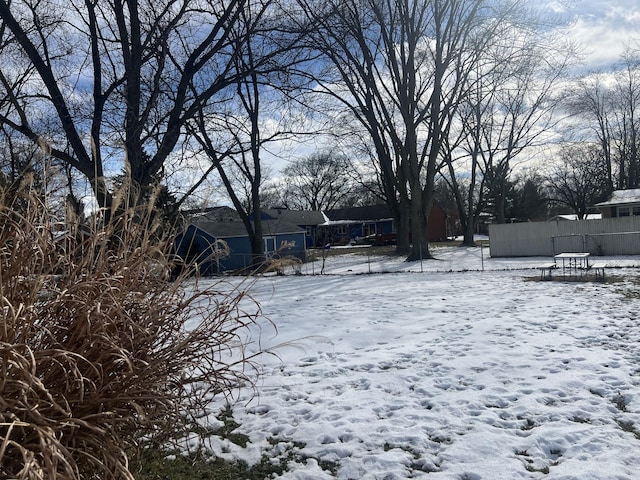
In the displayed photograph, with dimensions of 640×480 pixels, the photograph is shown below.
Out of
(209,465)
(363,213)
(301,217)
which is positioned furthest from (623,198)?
(209,465)

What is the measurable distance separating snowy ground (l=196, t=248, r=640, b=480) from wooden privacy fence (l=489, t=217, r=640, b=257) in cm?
1463

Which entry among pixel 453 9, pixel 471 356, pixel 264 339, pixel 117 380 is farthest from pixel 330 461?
pixel 453 9

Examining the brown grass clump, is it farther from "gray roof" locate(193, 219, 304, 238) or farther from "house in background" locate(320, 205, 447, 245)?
"house in background" locate(320, 205, 447, 245)

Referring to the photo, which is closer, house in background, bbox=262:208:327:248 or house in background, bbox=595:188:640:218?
house in background, bbox=595:188:640:218

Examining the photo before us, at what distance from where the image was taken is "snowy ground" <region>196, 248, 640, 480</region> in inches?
135

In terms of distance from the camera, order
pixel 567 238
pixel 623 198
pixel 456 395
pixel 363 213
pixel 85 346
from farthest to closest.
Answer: pixel 363 213 → pixel 623 198 → pixel 567 238 → pixel 456 395 → pixel 85 346

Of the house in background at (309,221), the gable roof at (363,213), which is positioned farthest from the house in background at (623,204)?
the gable roof at (363,213)

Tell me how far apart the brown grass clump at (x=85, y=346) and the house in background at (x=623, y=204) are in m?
39.4

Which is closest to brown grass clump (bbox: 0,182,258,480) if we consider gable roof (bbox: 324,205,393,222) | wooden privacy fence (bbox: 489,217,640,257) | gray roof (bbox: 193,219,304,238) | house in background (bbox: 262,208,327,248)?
wooden privacy fence (bbox: 489,217,640,257)

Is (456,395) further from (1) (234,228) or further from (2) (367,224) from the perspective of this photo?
(2) (367,224)

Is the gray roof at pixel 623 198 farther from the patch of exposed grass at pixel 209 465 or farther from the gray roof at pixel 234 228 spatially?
the patch of exposed grass at pixel 209 465

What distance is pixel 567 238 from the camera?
22875 millimetres

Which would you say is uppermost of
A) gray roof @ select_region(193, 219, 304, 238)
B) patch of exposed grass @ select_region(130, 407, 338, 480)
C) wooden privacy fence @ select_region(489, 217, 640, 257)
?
gray roof @ select_region(193, 219, 304, 238)

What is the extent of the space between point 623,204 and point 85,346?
40.6 meters
